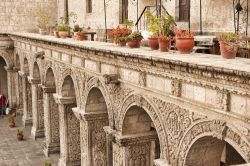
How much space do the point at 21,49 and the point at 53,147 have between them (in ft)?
24.6

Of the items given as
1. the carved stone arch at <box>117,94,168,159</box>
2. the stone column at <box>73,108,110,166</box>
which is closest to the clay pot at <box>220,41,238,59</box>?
the carved stone arch at <box>117,94,168,159</box>

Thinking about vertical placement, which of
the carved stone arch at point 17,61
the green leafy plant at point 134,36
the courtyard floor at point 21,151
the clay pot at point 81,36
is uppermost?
the clay pot at point 81,36

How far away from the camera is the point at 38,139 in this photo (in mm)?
21281

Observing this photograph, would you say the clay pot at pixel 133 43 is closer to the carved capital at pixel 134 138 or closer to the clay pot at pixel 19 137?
the carved capital at pixel 134 138

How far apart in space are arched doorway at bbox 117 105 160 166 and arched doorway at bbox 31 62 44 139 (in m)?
10.3

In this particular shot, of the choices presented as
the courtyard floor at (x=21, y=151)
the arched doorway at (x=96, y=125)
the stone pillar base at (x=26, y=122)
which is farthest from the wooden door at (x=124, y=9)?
the stone pillar base at (x=26, y=122)

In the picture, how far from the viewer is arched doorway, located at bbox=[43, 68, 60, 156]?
1767cm

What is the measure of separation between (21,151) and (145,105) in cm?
1195

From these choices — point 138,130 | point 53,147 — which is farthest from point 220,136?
point 53,147

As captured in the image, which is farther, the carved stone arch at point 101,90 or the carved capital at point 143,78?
the carved stone arch at point 101,90

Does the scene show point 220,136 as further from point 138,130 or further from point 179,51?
point 138,130

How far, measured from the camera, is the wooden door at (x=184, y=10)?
40.0 ft

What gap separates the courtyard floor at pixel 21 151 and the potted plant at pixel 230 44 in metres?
11.6

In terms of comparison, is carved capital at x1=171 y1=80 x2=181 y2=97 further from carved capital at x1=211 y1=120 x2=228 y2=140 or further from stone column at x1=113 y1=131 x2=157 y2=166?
stone column at x1=113 y1=131 x2=157 y2=166
